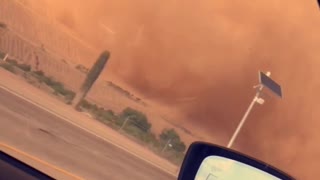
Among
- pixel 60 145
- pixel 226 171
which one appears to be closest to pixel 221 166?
pixel 226 171

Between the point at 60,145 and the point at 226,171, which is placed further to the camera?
the point at 60,145

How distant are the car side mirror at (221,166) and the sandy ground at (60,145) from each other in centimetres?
221

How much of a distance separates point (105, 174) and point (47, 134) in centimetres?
48

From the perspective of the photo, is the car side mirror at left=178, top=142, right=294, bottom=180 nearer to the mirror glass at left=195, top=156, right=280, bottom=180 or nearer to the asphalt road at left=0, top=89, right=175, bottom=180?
the mirror glass at left=195, top=156, right=280, bottom=180

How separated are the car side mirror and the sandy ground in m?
2.21

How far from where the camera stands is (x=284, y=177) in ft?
3.25

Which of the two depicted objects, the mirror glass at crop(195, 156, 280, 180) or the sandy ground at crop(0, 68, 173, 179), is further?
the sandy ground at crop(0, 68, 173, 179)

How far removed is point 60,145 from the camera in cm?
407

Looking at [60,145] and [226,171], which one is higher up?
[226,171]

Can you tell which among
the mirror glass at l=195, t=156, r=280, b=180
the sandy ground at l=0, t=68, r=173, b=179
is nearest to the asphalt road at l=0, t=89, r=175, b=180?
the sandy ground at l=0, t=68, r=173, b=179

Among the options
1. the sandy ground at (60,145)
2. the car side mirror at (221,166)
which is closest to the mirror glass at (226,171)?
the car side mirror at (221,166)

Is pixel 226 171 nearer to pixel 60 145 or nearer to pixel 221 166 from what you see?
pixel 221 166

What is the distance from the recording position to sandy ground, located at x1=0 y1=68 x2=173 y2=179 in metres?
3.60

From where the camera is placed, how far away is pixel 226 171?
103 cm
